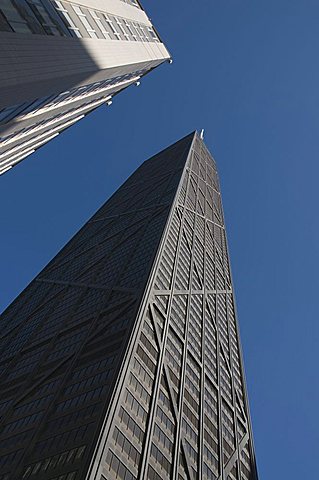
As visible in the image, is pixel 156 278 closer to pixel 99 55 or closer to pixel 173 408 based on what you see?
pixel 173 408

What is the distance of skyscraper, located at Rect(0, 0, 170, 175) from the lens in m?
31.1

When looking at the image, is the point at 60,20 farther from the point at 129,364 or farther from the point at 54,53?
the point at 129,364

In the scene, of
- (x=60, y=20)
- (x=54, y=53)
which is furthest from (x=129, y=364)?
(x=60, y=20)

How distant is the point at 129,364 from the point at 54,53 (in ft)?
119

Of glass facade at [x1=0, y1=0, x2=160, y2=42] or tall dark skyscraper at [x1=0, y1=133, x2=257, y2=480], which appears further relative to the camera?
tall dark skyscraper at [x1=0, y1=133, x2=257, y2=480]

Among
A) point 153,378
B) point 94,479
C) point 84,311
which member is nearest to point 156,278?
point 84,311

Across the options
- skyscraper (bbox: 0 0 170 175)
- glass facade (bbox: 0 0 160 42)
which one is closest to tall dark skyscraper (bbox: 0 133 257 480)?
skyscraper (bbox: 0 0 170 175)

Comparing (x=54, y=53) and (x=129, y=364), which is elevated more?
(x=129, y=364)

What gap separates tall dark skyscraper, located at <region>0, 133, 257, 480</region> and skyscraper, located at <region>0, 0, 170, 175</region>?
29.4 m

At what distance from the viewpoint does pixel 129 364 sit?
58.0m

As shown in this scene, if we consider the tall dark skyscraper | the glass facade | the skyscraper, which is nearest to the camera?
the skyscraper

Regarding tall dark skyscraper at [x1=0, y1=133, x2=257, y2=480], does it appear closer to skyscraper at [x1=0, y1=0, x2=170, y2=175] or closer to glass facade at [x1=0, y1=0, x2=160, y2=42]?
skyscraper at [x1=0, y1=0, x2=170, y2=175]

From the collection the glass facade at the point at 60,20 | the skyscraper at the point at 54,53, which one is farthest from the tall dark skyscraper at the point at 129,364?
the glass facade at the point at 60,20

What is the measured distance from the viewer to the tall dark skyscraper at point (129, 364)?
5006 cm
